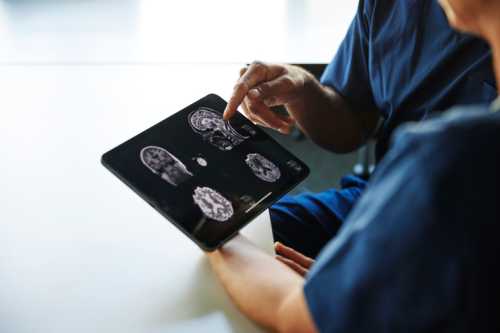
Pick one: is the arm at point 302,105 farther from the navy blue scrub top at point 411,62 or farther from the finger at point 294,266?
A: the finger at point 294,266

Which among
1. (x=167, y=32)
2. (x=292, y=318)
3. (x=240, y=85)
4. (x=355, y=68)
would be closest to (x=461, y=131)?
(x=292, y=318)

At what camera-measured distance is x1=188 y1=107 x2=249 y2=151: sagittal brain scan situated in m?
0.82

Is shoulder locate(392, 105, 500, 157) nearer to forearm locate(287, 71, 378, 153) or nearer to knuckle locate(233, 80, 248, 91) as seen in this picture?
knuckle locate(233, 80, 248, 91)

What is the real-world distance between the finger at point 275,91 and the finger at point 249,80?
0.01 metres

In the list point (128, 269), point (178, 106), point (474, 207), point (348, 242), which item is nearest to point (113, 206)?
point (128, 269)

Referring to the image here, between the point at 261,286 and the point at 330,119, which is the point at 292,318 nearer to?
the point at 261,286

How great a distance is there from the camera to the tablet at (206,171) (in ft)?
2.34

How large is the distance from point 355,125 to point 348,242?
662mm

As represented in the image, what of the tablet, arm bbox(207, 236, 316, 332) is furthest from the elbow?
the tablet

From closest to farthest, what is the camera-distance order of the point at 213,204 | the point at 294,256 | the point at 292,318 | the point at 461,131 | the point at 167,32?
the point at 461,131, the point at 292,318, the point at 213,204, the point at 294,256, the point at 167,32

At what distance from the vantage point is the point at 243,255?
2.35 feet

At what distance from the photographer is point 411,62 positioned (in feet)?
3.15

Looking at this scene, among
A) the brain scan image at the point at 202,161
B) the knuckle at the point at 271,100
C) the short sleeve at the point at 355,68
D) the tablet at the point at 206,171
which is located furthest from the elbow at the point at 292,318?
the short sleeve at the point at 355,68

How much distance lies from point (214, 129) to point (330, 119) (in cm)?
35
